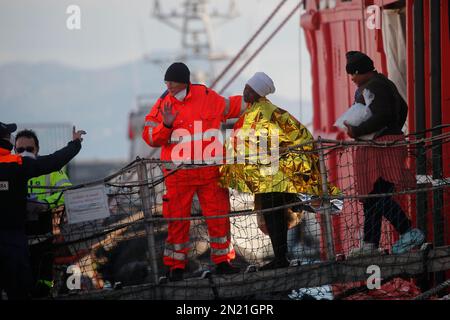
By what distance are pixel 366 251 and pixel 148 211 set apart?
5.97 ft

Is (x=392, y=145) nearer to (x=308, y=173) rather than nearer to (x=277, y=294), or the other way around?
(x=308, y=173)

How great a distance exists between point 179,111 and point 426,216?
2.35 meters

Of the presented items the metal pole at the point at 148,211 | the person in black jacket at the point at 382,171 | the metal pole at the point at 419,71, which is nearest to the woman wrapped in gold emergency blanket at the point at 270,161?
the person in black jacket at the point at 382,171

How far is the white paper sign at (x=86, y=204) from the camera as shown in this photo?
9.15 metres

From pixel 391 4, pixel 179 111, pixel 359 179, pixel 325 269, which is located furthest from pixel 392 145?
pixel 391 4

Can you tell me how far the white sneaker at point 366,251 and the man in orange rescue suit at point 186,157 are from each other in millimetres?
991

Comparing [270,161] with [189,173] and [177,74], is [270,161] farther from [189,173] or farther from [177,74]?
[177,74]

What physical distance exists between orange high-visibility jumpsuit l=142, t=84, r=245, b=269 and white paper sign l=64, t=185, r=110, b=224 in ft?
1.84

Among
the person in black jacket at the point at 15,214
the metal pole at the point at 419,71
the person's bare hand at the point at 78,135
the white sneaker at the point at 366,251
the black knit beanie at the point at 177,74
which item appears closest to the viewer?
the person in black jacket at the point at 15,214

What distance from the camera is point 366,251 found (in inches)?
369

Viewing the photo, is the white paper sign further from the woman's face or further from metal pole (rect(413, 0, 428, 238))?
metal pole (rect(413, 0, 428, 238))

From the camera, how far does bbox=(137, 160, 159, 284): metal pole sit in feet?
29.7

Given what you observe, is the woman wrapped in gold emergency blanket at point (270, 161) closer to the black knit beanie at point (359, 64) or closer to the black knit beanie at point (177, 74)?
the black knit beanie at point (177, 74)

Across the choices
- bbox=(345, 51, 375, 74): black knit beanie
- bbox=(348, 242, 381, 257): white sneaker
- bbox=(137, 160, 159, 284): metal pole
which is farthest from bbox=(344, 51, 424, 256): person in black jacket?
bbox=(137, 160, 159, 284): metal pole
